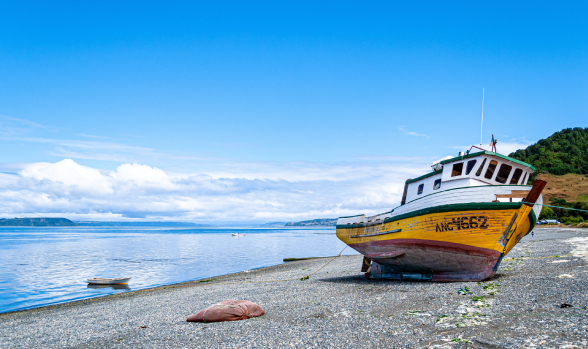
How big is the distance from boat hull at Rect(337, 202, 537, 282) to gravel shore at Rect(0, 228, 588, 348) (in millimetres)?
960

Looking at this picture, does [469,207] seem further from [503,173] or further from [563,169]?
[563,169]

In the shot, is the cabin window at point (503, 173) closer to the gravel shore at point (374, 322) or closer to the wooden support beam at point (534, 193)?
the wooden support beam at point (534, 193)

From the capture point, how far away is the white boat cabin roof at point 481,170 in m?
15.2

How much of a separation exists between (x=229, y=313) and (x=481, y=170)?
37.7 ft

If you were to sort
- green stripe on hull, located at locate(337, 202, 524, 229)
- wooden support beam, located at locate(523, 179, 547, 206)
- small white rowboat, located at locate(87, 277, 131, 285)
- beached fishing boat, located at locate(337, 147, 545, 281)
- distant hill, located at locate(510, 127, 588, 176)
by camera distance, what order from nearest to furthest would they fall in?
wooden support beam, located at locate(523, 179, 547, 206) < green stripe on hull, located at locate(337, 202, 524, 229) < beached fishing boat, located at locate(337, 147, 545, 281) < small white rowboat, located at locate(87, 277, 131, 285) < distant hill, located at locate(510, 127, 588, 176)

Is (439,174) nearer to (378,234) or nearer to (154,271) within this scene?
(378,234)

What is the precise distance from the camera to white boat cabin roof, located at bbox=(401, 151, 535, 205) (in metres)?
15.2

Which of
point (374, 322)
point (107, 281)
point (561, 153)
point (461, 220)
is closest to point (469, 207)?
point (461, 220)

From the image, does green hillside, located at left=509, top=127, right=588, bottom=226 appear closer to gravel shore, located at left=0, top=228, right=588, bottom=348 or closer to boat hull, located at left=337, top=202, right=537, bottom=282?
boat hull, located at left=337, top=202, right=537, bottom=282

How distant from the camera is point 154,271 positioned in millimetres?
38000

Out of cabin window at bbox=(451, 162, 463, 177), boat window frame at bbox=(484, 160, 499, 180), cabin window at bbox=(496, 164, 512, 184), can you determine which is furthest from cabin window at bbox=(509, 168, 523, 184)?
cabin window at bbox=(451, 162, 463, 177)

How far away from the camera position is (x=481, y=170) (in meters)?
15.2

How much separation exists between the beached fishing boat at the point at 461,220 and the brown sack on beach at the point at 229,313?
7723 mm

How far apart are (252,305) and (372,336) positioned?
15.8 feet
